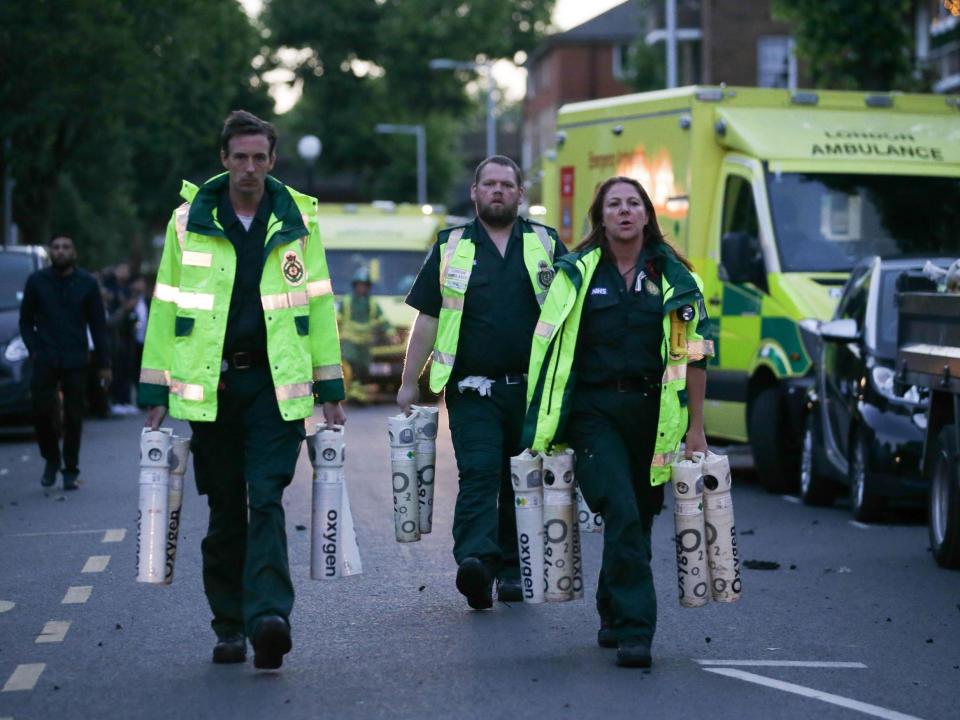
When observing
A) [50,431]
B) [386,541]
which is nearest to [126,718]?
[386,541]

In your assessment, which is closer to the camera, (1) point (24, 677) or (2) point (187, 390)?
(2) point (187, 390)

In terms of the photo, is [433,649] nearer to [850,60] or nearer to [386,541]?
[386,541]

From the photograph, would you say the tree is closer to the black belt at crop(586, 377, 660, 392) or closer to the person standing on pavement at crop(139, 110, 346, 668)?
the black belt at crop(586, 377, 660, 392)

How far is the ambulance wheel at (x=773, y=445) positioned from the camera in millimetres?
15477

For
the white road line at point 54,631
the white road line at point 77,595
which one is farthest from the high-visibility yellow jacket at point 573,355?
the white road line at point 77,595

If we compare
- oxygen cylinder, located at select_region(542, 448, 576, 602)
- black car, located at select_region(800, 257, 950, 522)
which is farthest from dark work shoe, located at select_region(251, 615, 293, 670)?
black car, located at select_region(800, 257, 950, 522)

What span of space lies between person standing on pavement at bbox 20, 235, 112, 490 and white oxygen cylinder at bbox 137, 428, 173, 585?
8.06 metres

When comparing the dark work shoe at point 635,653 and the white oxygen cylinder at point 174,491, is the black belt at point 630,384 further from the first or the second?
the white oxygen cylinder at point 174,491

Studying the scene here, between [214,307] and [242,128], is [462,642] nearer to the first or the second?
[214,307]

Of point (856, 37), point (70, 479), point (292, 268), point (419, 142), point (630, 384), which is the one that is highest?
point (419, 142)

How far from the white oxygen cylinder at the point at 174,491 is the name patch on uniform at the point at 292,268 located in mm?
707

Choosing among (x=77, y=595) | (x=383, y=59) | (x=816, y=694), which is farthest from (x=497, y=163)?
(x=383, y=59)

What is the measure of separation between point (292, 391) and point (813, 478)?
763 centimetres

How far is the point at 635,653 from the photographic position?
761cm
